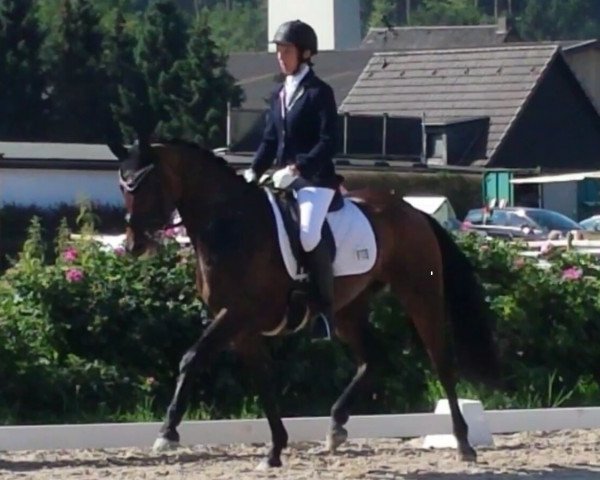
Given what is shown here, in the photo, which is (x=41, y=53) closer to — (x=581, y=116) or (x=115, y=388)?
(x=581, y=116)

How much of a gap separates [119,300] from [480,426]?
9.04 ft

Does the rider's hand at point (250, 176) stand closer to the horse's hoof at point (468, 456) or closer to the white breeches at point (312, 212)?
the white breeches at point (312, 212)

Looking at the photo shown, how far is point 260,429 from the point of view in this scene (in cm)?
1059

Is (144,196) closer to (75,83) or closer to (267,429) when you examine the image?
(267,429)

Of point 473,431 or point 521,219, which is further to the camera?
point 521,219

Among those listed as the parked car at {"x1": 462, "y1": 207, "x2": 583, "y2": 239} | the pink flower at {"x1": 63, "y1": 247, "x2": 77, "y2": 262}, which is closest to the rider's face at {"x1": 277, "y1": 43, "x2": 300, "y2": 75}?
the pink flower at {"x1": 63, "y1": 247, "x2": 77, "y2": 262}

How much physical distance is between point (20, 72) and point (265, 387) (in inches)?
1970

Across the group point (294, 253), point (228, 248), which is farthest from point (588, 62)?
point (228, 248)

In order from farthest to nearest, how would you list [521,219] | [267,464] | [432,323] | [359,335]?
[521,219] < [359,335] < [432,323] < [267,464]

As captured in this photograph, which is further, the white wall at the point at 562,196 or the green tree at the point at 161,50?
the green tree at the point at 161,50

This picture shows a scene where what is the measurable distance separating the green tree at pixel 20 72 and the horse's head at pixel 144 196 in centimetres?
4986

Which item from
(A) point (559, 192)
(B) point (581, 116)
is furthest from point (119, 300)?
(B) point (581, 116)

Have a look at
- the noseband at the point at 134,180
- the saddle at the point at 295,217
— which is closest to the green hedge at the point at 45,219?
the saddle at the point at 295,217

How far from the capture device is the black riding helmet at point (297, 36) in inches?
384
